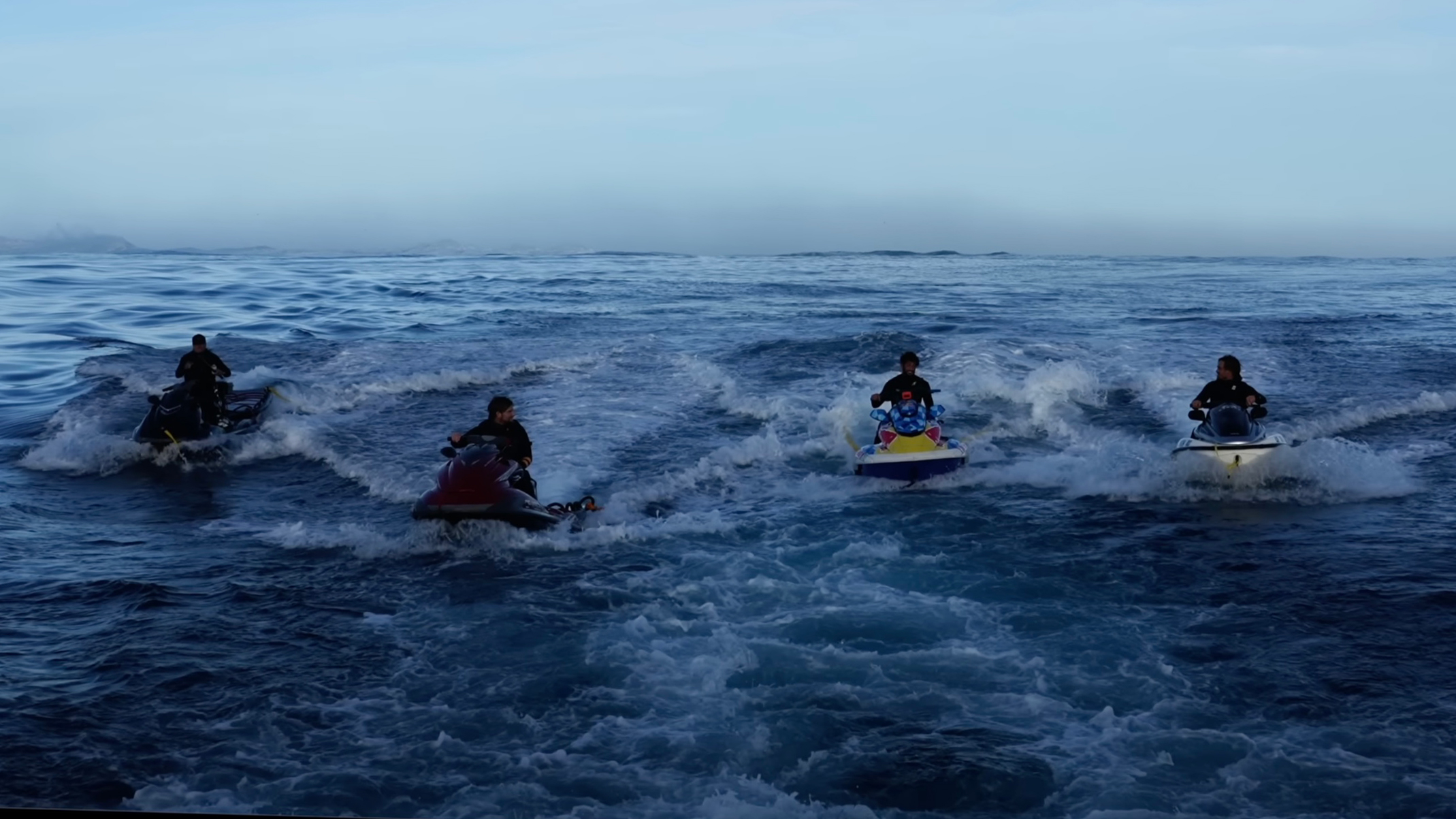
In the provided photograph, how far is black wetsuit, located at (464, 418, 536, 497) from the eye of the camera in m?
11.9

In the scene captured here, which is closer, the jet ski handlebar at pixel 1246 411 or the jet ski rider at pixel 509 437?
the jet ski rider at pixel 509 437

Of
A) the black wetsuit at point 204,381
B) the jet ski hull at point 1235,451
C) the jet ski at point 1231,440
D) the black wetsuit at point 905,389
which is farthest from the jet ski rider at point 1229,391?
the black wetsuit at point 204,381

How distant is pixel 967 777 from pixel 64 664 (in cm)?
667

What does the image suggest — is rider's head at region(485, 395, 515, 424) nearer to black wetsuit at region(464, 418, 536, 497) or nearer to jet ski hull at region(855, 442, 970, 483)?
black wetsuit at region(464, 418, 536, 497)

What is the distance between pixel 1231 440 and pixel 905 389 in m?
3.92

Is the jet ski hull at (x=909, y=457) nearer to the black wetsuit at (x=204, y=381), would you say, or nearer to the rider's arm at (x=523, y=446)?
the rider's arm at (x=523, y=446)

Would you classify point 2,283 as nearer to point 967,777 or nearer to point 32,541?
point 32,541

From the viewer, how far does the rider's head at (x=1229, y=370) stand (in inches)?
543

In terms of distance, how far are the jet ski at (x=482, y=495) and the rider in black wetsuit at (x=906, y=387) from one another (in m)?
4.91

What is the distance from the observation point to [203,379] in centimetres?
1661

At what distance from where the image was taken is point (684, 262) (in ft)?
224

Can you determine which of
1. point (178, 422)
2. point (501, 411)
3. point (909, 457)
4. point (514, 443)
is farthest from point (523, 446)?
point (178, 422)

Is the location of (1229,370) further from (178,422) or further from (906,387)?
(178,422)

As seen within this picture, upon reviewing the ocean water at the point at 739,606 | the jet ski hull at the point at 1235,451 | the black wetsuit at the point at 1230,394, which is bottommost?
the ocean water at the point at 739,606
